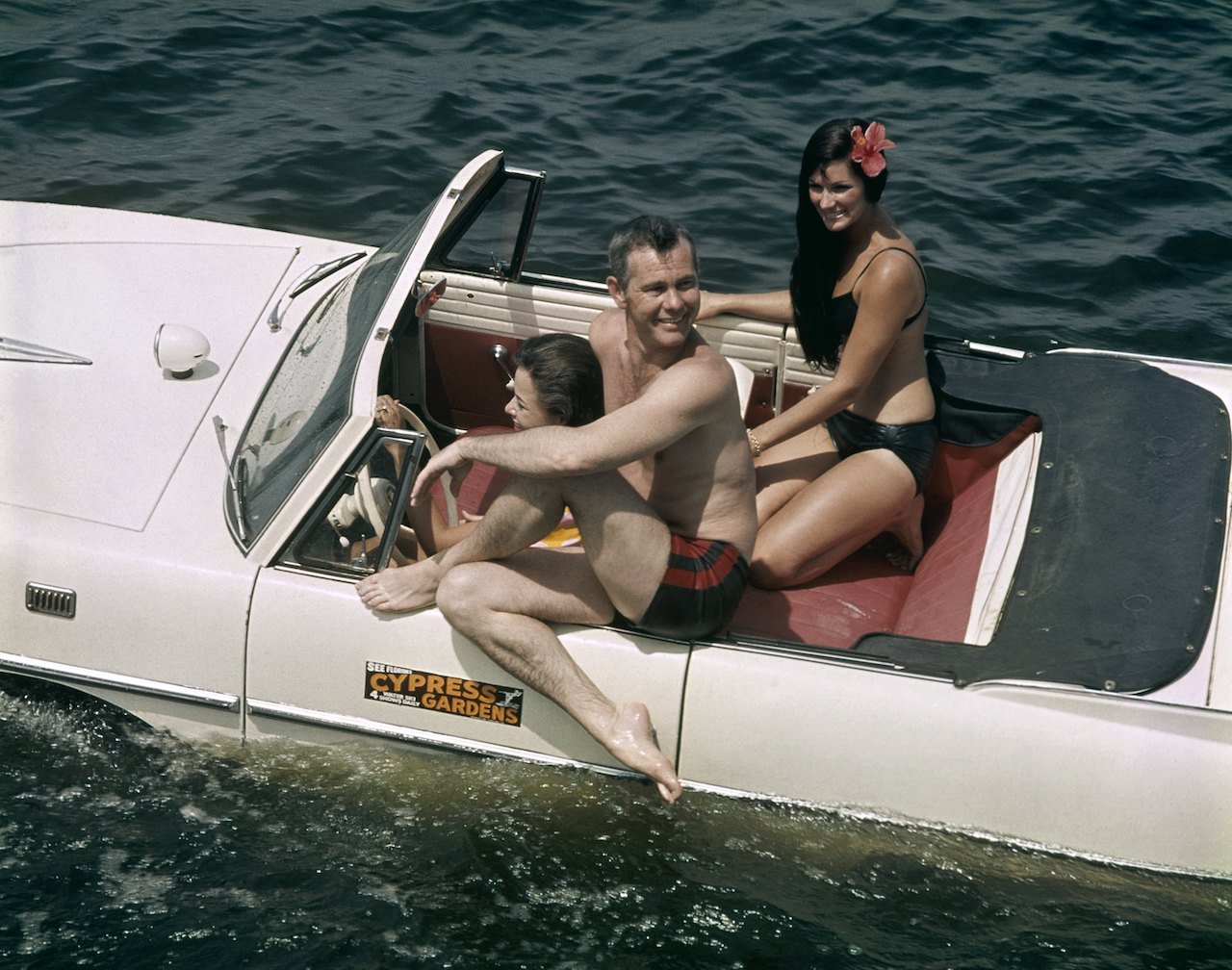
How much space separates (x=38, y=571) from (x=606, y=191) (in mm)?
5047

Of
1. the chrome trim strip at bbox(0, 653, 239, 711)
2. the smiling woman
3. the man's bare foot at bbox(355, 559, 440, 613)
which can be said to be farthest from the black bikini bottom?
the chrome trim strip at bbox(0, 653, 239, 711)

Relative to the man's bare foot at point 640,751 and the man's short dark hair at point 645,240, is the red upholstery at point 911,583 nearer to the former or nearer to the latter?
the man's bare foot at point 640,751

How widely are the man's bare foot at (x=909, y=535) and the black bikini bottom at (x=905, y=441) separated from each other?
0.10 meters

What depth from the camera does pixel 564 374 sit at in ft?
11.0

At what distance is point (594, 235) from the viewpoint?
754 cm

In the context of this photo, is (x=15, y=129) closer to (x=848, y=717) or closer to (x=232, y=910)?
(x=232, y=910)

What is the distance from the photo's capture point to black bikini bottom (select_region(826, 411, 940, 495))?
413 cm

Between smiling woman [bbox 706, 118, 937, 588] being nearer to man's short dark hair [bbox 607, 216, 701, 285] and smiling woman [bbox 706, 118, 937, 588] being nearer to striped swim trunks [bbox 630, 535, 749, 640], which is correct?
striped swim trunks [bbox 630, 535, 749, 640]

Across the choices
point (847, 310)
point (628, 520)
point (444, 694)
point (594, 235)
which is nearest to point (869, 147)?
point (847, 310)

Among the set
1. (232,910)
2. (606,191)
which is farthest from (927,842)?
(606,191)

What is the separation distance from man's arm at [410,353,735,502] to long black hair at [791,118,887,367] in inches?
35.2

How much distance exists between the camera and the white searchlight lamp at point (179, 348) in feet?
13.4

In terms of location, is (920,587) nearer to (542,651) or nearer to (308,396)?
(542,651)

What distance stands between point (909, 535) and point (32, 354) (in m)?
2.79
